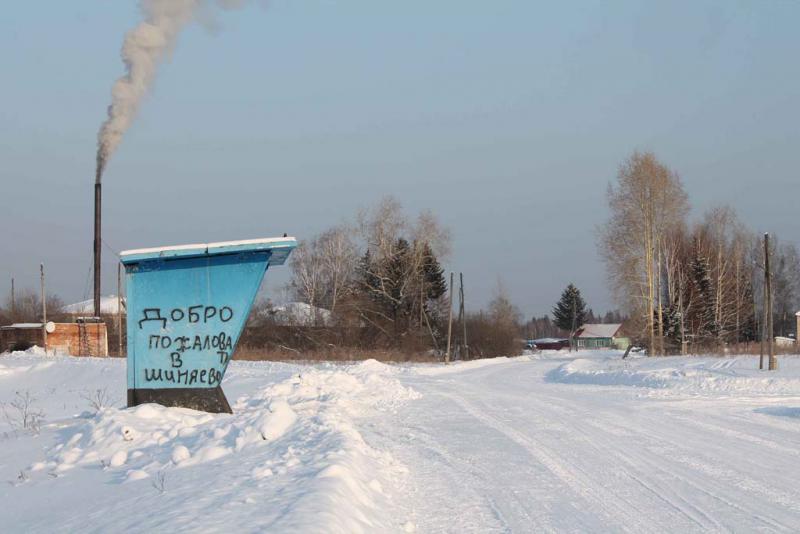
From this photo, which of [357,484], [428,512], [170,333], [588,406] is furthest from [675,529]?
[588,406]

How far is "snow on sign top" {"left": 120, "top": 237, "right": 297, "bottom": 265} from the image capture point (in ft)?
38.0

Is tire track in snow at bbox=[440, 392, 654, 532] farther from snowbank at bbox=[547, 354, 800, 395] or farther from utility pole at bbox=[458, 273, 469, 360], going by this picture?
utility pole at bbox=[458, 273, 469, 360]

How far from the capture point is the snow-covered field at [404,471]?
6.02 metres

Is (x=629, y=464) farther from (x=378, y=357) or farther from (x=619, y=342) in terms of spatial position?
(x=619, y=342)

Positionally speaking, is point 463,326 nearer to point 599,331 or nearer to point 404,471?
point 404,471

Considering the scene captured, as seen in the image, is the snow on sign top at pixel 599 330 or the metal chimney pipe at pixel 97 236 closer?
the metal chimney pipe at pixel 97 236

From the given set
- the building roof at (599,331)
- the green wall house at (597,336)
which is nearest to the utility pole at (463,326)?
the green wall house at (597,336)

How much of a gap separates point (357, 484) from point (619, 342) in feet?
402

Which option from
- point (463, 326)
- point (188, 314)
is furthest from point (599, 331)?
point (188, 314)

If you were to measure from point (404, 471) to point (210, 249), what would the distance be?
504cm

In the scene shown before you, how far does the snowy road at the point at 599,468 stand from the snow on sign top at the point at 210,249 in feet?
10.7

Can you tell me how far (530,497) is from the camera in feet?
23.5

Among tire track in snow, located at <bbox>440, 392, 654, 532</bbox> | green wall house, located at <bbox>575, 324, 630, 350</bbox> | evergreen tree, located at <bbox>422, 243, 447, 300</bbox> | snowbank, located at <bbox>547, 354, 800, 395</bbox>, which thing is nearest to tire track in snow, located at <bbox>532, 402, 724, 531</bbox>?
tire track in snow, located at <bbox>440, 392, 654, 532</bbox>

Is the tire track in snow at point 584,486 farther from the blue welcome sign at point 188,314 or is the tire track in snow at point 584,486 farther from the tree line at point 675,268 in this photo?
the tree line at point 675,268
